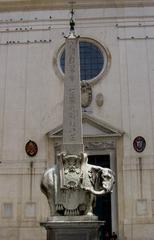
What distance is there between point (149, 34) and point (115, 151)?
540 centimetres

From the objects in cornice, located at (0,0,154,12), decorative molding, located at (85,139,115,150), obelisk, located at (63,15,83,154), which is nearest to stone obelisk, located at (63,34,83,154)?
obelisk, located at (63,15,83,154)

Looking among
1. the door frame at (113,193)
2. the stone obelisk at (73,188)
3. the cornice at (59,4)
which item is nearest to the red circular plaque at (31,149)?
the door frame at (113,193)

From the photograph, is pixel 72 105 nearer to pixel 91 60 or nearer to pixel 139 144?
pixel 139 144

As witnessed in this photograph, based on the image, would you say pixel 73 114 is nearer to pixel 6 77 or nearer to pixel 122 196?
pixel 122 196

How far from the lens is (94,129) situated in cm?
1817

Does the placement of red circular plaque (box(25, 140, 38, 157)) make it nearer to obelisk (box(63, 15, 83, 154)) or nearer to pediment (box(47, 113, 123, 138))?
pediment (box(47, 113, 123, 138))

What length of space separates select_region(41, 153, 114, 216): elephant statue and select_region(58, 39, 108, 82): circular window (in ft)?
36.2

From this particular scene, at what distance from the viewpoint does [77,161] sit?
8.30 meters

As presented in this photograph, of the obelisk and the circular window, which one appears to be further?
the circular window

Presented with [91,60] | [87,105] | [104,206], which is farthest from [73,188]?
[91,60]

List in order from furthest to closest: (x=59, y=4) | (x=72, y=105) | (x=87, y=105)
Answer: (x=59, y=4)
(x=87, y=105)
(x=72, y=105)

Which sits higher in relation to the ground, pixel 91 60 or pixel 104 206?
pixel 91 60

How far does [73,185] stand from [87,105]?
34.7ft

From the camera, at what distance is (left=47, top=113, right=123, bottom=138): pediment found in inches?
707
